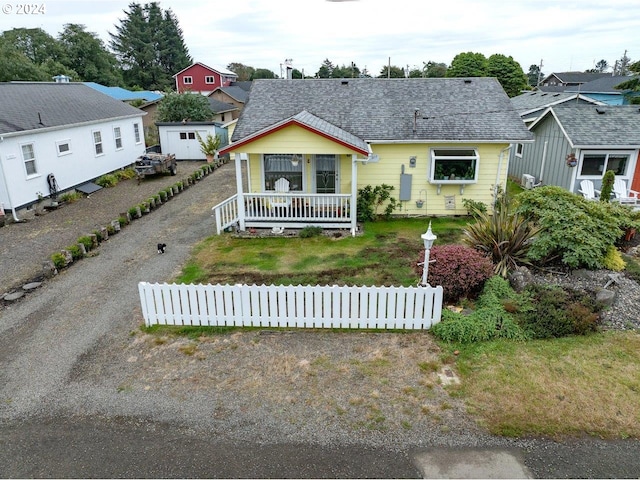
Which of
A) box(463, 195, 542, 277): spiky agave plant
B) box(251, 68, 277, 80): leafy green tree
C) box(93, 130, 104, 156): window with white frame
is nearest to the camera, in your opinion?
box(463, 195, 542, 277): spiky agave plant

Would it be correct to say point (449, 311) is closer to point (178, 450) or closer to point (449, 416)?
point (449, 416)

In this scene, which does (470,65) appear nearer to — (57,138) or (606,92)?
(606,92)

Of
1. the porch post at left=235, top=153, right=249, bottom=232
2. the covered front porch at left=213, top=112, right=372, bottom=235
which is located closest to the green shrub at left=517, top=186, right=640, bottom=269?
the covered front porch at left=213, top=112, right=372, bottom=235

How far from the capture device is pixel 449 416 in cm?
571

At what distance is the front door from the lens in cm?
1416

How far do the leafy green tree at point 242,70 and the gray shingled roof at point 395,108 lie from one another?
7951cm

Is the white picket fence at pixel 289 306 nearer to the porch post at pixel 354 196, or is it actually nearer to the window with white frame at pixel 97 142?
the porch post at pixel 354 196

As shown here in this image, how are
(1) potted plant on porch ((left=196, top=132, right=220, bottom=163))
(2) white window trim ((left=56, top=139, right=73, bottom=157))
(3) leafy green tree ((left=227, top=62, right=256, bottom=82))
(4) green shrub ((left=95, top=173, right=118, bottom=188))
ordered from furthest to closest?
(3) leafy green tree ((left=227, top=62, right=256, bottom=82))
(1) potted plant on porch ((left=196, top=132, right=220, bottom=163))
(4) green shrub ((left=95, top=173, right=118, bottom=188))
(2) white window trim ((left=56, top=139, right=73, bottom=157))

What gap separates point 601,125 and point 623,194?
9.11 ft

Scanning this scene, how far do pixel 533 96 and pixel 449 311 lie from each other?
25516mm

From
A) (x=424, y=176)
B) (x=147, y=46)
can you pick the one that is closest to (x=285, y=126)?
(x=424, y=176)

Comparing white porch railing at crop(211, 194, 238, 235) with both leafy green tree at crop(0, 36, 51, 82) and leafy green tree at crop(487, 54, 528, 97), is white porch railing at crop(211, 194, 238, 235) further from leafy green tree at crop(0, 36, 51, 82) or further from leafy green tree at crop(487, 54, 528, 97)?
leafy green tree at crop(487, 54, 528, 97)

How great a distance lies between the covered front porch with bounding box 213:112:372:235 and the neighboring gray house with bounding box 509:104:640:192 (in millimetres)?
8570

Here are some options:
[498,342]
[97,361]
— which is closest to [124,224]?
[97,361]
